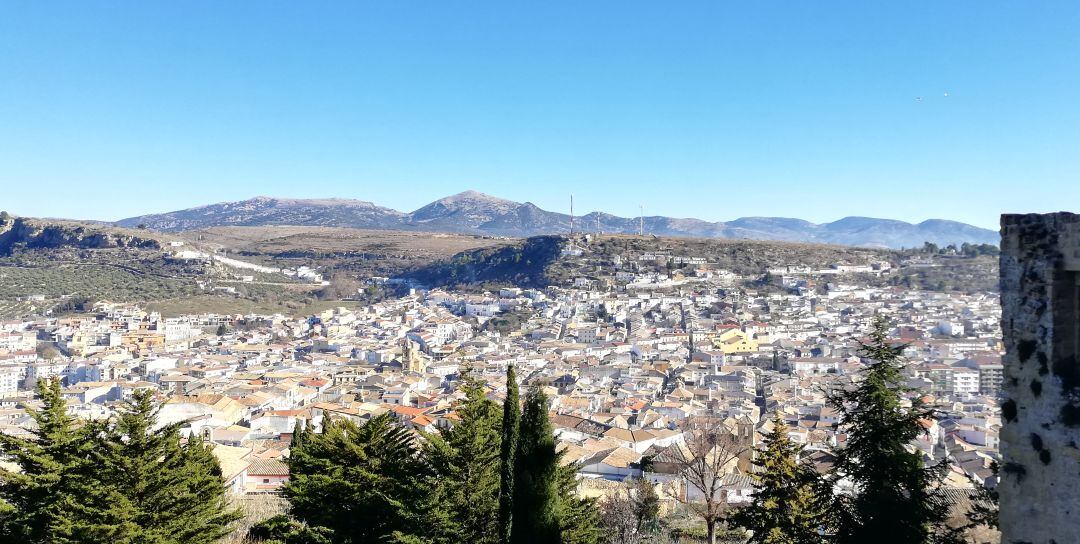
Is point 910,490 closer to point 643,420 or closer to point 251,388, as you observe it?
point 643,420

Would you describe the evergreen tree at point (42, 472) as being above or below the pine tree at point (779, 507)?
above

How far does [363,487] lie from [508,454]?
6.97 ft

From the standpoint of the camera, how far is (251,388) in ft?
112

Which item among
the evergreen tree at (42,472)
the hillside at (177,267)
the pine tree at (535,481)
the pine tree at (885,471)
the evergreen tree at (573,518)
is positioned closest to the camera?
the pine tree at (885,471)

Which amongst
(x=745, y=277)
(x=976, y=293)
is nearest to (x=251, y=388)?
(x=745, y=277)

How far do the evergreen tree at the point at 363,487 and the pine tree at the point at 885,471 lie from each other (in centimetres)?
482

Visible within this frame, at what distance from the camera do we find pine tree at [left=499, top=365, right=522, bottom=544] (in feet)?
26.9

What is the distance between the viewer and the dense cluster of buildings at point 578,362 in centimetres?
2439

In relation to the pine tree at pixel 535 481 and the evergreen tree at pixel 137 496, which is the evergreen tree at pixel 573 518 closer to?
the pine tree at pixel 535 481

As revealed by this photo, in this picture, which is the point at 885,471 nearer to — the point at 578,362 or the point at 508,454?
the point at 508,454

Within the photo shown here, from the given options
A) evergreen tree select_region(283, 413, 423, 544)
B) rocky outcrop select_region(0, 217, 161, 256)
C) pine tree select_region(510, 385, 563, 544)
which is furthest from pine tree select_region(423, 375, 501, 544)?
rocky outcrop select_region(0, 217, 161, 256)

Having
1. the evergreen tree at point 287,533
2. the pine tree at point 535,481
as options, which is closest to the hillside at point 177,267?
the evergreen tree at point 287,533

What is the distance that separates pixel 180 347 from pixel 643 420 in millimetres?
36855

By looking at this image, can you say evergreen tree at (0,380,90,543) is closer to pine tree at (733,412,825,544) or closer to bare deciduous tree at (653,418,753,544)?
pine tree at (733,412,825,544)
